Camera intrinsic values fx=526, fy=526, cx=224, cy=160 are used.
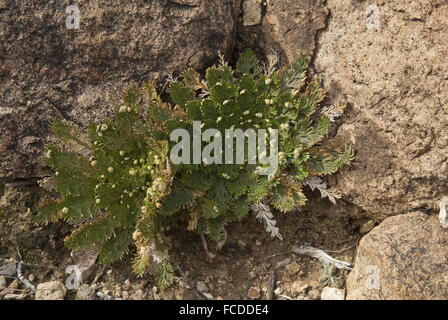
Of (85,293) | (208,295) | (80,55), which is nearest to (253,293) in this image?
(208,295)

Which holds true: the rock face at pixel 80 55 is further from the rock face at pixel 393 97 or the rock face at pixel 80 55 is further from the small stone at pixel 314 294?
the small stone at pixel 314 294

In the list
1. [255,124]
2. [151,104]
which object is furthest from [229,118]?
[151,104]

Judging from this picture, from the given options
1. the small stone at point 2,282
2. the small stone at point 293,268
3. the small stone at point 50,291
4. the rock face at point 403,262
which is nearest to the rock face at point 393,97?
the rock face at point 403,262

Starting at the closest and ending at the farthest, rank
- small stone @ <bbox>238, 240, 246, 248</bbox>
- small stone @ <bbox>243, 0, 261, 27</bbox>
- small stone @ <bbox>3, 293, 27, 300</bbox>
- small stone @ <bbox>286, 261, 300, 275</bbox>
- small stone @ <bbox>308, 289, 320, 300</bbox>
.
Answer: small stone @ <bbox>3, 293, 27, 300</bbox>
small stone @ <bbox>308, 289, 320, 300</bbox>
small stone @ <bbox>286, 261, 300, 275</bbox>
small stone @ <bbox>238, 240, 246, 248</bbox>
small stone @ <bbox>243, 0, 261, 27</bbox>

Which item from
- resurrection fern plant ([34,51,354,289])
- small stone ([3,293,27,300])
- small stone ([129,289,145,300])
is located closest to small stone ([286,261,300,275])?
resurrection fern plant ([34,51,354,289])

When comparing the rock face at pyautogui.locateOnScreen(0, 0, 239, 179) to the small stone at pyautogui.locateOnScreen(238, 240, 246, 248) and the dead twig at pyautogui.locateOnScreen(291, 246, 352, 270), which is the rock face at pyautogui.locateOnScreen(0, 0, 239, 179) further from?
the dead twig at pyautogui.locateOnScreen(291, 246, 352, 270)

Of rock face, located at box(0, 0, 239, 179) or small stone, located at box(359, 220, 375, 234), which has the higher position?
rock face, located at box(0, 0, 239, 179)
